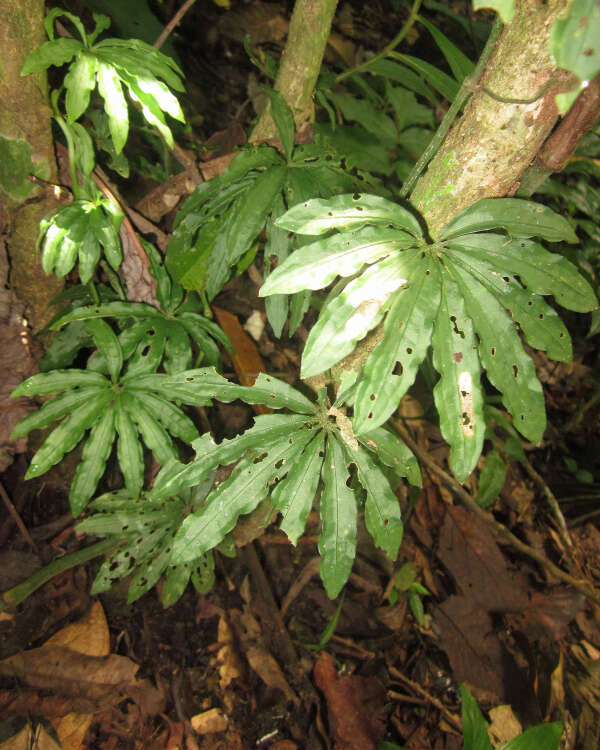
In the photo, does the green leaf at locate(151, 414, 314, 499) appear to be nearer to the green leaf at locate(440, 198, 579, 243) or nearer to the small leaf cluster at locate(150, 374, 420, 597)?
the small leaf cluster at locate(150, 374, 420, 597)

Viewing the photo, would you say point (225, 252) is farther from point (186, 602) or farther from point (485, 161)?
point (186, 602)

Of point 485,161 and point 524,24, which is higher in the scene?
point 524,24

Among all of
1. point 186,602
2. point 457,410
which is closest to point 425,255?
point 457,410

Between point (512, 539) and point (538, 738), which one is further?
point (512, 539)

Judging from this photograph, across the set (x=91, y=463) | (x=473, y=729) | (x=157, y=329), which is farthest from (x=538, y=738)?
(x=157, y=329)

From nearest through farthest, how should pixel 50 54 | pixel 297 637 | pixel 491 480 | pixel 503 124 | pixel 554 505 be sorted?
pixel 503 124 < pixel 50 54 < pixel 297 637 < pixel 491 480 < pixel 554 505

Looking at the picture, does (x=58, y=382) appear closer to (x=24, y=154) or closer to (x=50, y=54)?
(x=24, y=154)
